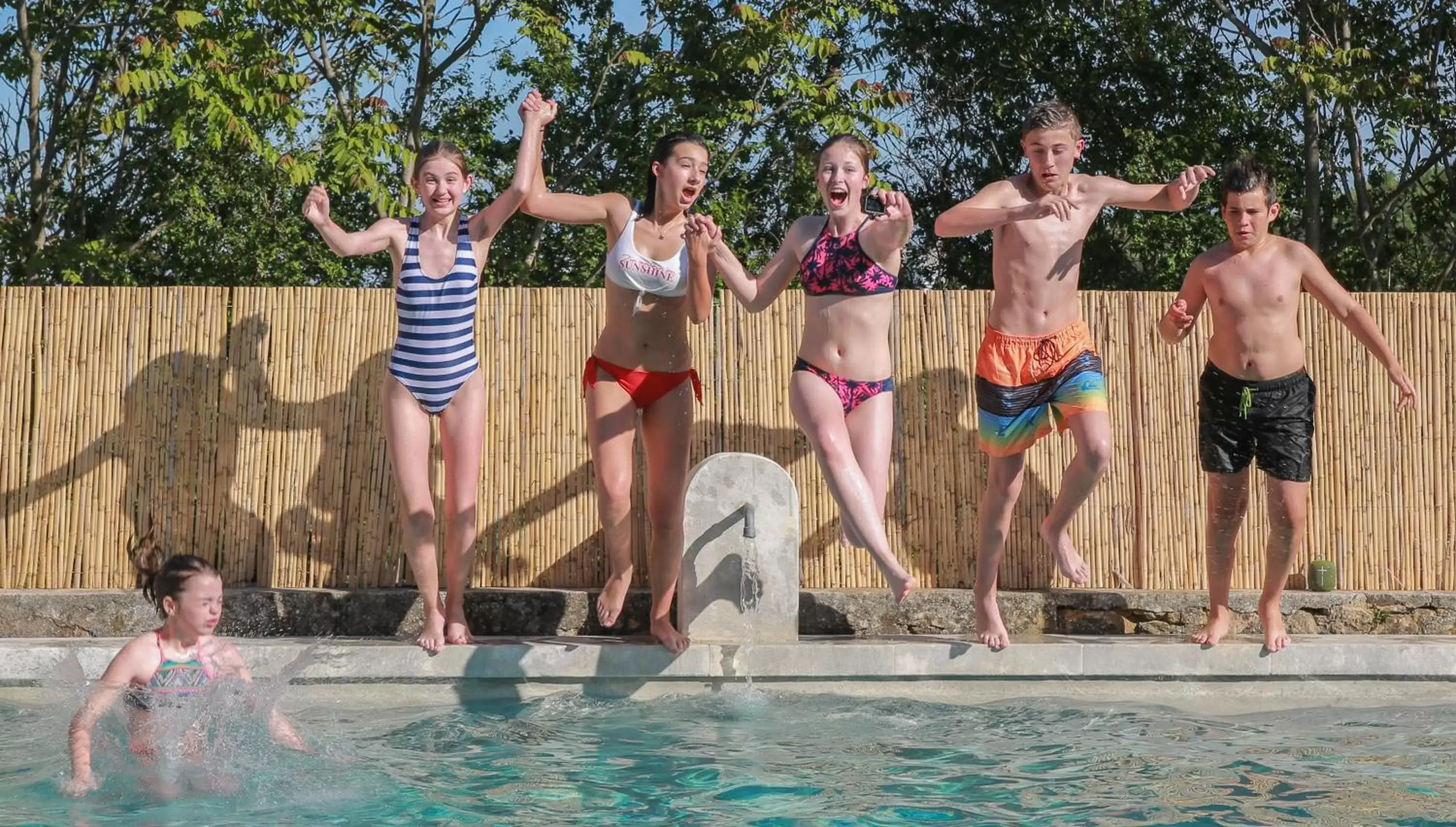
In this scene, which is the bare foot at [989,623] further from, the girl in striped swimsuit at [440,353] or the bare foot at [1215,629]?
the girl in striped swimsuit at [440,353]

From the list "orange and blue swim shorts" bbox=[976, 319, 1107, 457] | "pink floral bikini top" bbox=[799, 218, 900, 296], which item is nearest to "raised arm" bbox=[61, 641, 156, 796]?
"pink floral bikini top" bbox=[799, 218, 900, 296]

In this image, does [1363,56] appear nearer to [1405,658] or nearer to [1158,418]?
[1158,418]

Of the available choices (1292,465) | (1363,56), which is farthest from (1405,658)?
(1363,56)

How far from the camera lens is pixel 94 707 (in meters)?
4.26

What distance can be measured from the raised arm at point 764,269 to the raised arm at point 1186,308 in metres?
1.57

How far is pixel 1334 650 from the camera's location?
234 inches

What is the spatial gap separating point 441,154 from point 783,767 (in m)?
2.93

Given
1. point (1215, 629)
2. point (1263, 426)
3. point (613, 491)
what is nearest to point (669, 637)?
point (613, 491)

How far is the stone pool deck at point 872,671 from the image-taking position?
564 cm

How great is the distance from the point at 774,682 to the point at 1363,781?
2252 mm

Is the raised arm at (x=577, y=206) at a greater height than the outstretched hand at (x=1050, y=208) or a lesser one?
greater

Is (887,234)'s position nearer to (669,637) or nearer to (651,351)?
(651,351)

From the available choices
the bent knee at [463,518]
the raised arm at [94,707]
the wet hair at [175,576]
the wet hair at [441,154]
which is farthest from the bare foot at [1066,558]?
the raised arm at [94,707]

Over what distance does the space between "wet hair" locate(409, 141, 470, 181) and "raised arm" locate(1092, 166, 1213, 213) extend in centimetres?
270
